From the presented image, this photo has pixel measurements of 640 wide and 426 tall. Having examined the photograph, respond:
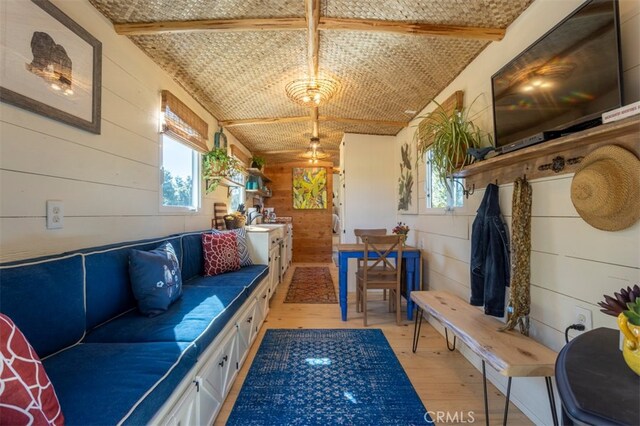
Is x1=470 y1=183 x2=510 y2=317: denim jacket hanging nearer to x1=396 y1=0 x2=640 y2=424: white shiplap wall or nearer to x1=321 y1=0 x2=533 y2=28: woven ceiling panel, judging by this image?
x1=396 y1=0 x2=640 y2=424: white shiplap wall

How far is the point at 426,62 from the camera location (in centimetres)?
220

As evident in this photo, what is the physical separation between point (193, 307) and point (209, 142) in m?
2.19

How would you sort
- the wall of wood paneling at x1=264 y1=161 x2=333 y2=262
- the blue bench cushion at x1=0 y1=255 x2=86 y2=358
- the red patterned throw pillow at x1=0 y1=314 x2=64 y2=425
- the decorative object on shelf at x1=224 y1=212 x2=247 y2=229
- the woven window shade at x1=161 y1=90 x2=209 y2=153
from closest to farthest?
the red patterned throw pillow at x1=0 y1=314 x2=64 y2=425, the blue bench cushion at x1=0 y1=255 x2=86 y2=358, the woven window shade at x1=161 y1=90 x2=209 y2=153, the decorative object on shelf at x1=224 y1=212 x2=247 y2=229, the wall of wood paneling at x1=264 y1=161 x2=333 y2=262

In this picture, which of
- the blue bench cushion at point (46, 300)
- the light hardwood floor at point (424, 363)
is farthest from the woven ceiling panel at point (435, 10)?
the light hardwood floor at point (424, 363)

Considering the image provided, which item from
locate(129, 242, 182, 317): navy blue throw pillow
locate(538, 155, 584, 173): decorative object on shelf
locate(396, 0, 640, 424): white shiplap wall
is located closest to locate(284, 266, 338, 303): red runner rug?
locate(396, 0, 640, 424): white shiplap wall

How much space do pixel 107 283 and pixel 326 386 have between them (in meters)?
1.46

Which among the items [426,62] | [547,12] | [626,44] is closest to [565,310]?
[626,44]

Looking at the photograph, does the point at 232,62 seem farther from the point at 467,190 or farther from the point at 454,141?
the point at 467,190

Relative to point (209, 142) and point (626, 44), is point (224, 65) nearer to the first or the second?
point (209, 142)

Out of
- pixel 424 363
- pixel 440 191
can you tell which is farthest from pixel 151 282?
pixel 440 191

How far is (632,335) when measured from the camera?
705 millimetres

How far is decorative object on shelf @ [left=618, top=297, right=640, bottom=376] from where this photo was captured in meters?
0.69

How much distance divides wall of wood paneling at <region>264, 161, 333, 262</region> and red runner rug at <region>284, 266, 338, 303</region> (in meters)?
0.82

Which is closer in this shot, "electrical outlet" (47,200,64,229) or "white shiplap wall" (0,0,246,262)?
"white shiplap wall" (0,0,246,262)
